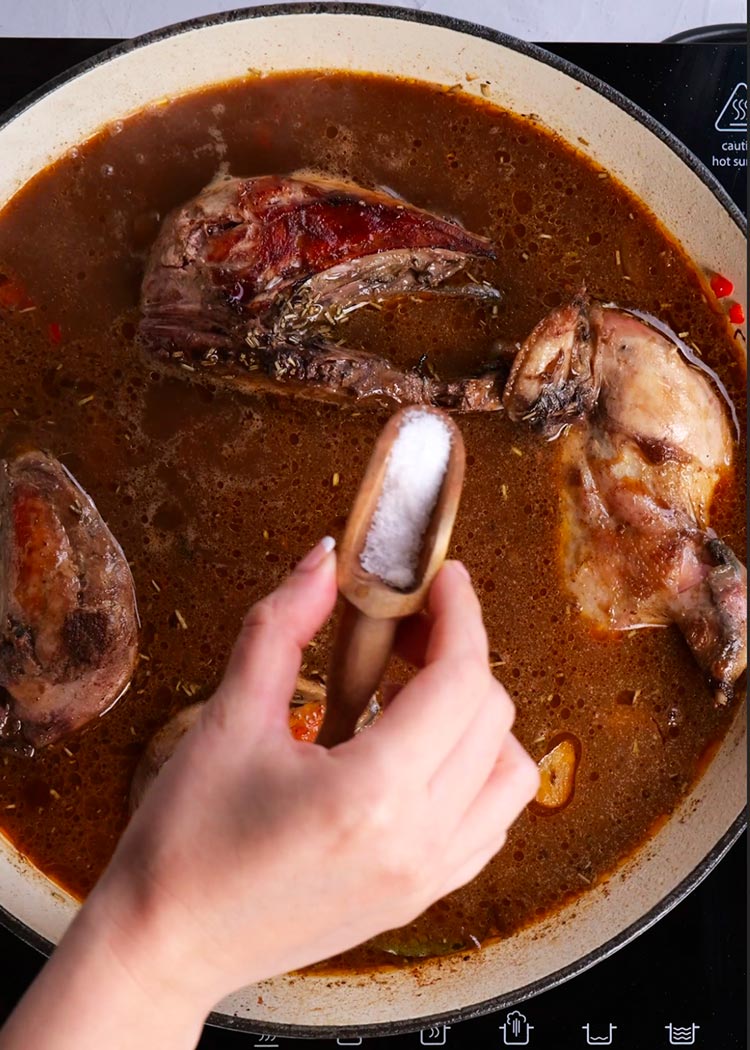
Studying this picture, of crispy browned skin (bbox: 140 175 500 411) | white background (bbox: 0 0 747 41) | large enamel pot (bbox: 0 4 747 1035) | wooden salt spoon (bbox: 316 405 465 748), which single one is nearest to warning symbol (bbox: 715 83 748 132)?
white background (bbox: 0 0 747 41)

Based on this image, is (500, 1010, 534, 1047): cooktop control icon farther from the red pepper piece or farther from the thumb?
the red pepper piece

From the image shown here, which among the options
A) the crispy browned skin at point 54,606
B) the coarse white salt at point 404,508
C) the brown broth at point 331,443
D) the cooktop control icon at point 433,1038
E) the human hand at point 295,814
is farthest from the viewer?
the cooktop control icon at point 433,1038

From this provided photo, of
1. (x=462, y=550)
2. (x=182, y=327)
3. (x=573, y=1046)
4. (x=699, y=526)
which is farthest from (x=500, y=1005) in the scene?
(x=182, y=327)

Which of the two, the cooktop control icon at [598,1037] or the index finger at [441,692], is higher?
the index finger at [441,692]

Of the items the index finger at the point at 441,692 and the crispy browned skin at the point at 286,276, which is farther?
the crispy browned skin at the point at 286,276

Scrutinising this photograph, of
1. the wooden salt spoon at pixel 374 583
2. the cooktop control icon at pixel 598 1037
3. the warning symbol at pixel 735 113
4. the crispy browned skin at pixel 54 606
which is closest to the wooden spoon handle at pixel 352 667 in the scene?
the wooden salt spoon at pixel 374 583

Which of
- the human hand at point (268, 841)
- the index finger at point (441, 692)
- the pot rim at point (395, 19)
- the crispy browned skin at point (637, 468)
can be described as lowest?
the human hand at point (268, 841)

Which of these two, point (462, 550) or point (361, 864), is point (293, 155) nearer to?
point (462, 550)

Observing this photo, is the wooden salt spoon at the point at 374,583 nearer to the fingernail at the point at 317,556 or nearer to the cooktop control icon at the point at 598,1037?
the fingernail at the point at 317,556
